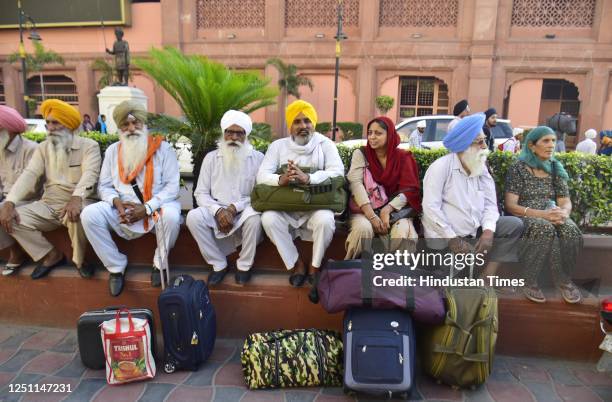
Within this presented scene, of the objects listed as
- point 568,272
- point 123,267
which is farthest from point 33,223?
point 568,272

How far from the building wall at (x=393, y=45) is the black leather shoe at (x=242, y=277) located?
14.8 m

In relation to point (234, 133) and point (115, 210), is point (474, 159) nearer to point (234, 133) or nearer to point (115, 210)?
point (234, 133)

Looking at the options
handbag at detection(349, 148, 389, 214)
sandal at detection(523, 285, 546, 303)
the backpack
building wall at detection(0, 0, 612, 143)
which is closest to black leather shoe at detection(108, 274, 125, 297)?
handbag at detection(349, 148, 389, 214)

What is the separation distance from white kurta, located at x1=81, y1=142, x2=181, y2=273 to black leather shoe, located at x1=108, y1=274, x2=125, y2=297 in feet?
0.20

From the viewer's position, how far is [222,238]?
11.3 ft

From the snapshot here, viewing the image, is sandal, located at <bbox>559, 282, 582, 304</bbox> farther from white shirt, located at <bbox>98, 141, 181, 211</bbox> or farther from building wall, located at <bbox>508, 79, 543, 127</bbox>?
building wall, located at <bbox>508, 79, 543, 127</bbox>

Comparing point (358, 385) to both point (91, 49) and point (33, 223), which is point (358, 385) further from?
point (91, 49)

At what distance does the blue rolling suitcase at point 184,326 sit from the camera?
2.79m

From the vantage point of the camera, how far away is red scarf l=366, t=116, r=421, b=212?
3363 millimetres

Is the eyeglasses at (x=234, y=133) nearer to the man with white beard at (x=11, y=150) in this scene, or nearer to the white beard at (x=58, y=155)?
the white beard at (x=58, y=155)

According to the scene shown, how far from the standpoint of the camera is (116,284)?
11.0 feet

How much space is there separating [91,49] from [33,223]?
72.4 ft

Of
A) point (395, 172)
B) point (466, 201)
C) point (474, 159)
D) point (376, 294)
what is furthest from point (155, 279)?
point (474, 159)

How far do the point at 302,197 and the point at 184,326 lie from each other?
1258mm
